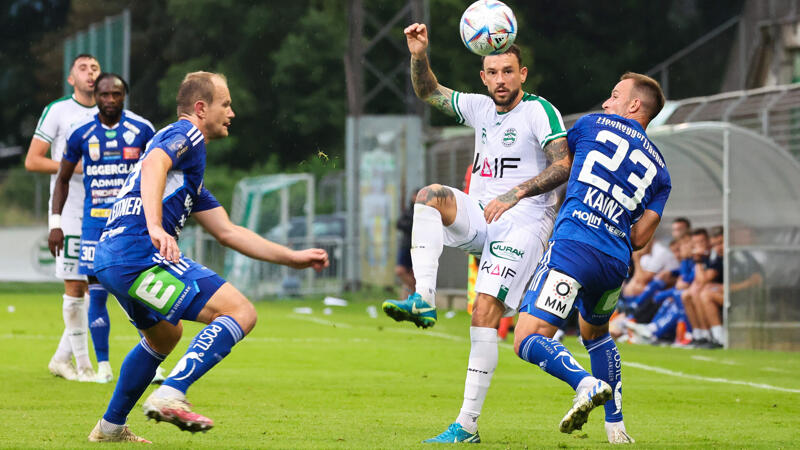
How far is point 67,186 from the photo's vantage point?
10406 mm

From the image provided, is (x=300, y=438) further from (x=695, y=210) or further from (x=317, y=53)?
(x=317, y=53)

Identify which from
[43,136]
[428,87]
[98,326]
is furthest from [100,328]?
[428,87]

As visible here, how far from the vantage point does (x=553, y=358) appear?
6684 millimetres

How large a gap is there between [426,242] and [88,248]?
12.6 feet

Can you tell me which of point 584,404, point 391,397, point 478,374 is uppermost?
point 584,404

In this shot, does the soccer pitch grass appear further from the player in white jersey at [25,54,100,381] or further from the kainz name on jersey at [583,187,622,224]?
the kainz name on jersey at [583,187,622,224]

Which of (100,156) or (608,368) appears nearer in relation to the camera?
(608,368)

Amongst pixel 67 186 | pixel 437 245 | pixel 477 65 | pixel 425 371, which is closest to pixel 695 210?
pixel 425 371

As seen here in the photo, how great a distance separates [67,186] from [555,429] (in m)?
4.61

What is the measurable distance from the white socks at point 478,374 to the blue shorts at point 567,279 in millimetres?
416

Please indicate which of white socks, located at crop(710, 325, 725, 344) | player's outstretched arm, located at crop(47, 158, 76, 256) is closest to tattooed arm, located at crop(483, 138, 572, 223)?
player's outstretched arm, located at crop(47, 158, 76, 256)

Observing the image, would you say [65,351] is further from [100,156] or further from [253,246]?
[253,246]

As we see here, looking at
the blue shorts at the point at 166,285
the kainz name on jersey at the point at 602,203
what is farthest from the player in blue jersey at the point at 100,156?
the kainz name on jersey at the point at 602,203

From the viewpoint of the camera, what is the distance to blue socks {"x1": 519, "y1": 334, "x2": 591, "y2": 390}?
6.54 metres
